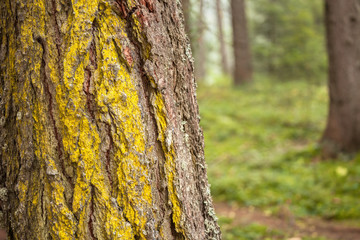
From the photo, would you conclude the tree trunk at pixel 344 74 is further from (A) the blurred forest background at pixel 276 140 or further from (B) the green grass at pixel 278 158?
(B) the green grass at pixel 278 158

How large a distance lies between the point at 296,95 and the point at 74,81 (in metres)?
13.2

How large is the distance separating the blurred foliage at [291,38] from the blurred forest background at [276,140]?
0.16ft

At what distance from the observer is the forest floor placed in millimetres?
4764

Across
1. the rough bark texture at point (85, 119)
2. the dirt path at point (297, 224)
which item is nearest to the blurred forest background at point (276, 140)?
the dirt path at point (297, 224)

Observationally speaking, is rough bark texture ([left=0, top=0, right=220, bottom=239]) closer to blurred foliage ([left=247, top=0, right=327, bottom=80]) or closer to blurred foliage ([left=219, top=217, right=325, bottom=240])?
blurred foliage ([left=219, top=217, right=325, bottom=240])

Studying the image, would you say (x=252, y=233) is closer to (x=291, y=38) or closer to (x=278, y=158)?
(x=278, y=158)

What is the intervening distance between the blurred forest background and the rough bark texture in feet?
5.52

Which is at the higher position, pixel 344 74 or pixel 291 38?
pixel 291 38

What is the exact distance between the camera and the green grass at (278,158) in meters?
5.53

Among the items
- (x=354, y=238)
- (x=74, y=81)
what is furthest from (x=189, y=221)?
(x=354, y=238)

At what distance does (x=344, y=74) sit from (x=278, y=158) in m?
2.25

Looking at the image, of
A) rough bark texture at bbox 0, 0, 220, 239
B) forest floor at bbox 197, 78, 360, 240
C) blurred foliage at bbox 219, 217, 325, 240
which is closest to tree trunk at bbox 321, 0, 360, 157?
forest floor at bbox 197, 78, 360, 240

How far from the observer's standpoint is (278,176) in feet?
21.3

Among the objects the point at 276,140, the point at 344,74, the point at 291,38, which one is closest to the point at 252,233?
the point at 344,74
